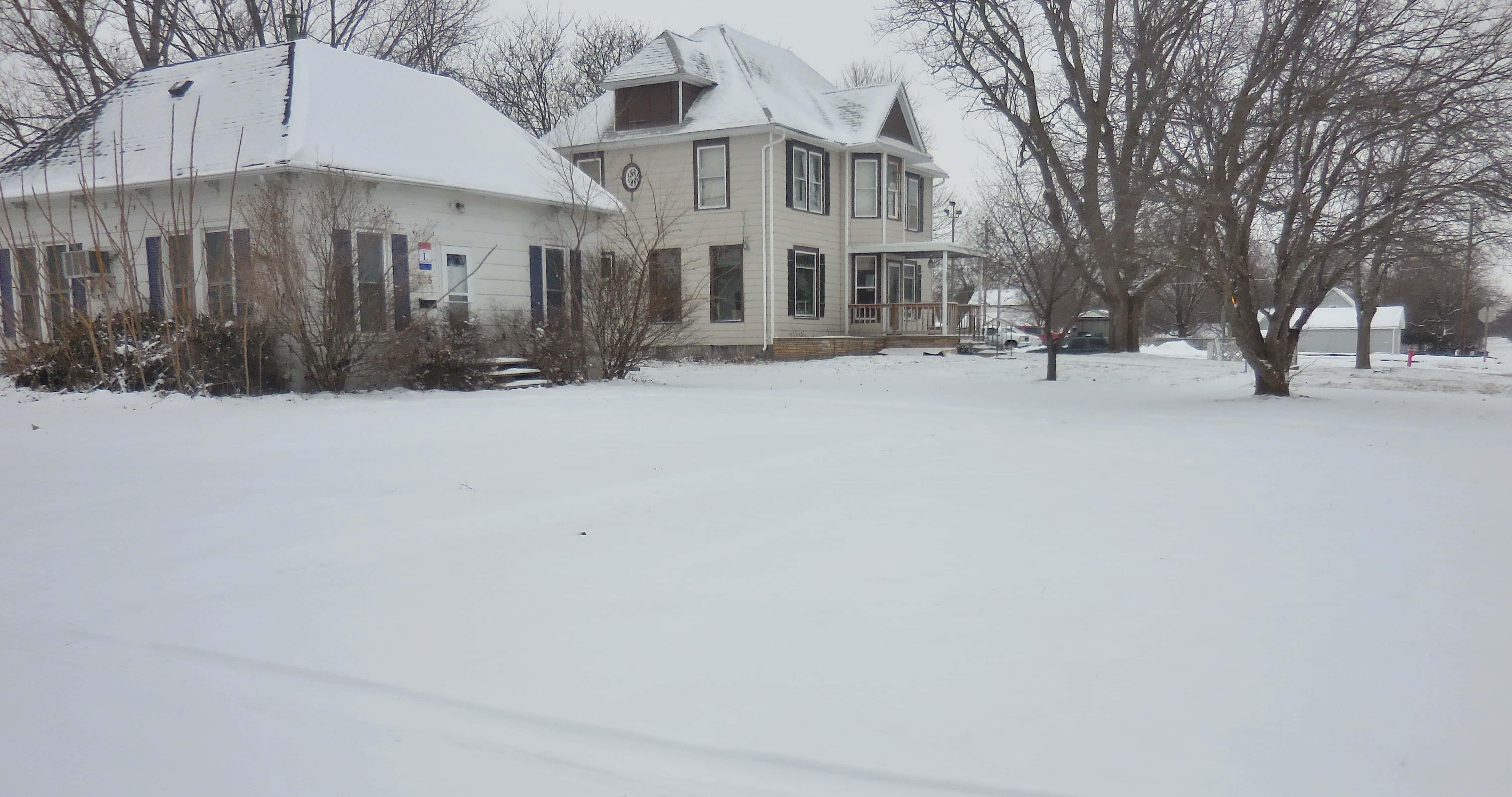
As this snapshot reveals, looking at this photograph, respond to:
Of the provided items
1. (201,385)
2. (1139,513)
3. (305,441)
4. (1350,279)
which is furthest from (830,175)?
(1139,513)

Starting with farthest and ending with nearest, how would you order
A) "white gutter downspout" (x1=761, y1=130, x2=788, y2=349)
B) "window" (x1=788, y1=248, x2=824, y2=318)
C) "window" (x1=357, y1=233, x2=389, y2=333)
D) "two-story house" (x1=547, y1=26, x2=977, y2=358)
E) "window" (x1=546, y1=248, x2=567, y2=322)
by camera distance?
"window" (x1=788, y1=248, x2=824, y2=318) → "two-story house" (x1=547, y1=26, x2=977, y2=358) → "white gutter downspout" (x1=761, y1=130, x2=788, y2=349) → "window" (x1=546, y1=248, x2=567, y2=322) → "window" (x1=357, y1=233, x2=389, y2=333)

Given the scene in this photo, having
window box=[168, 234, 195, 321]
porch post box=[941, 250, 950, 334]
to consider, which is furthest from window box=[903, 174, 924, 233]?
window box=[168, 234, 195, 321]

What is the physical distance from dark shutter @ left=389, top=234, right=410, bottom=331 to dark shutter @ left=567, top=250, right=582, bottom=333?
2.47m

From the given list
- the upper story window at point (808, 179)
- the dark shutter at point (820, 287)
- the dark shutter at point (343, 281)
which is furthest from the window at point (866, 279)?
the dark shutter at point (343, 281)

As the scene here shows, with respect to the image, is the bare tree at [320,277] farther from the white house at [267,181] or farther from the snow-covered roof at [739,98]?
the snow-covered roof at [739,98]

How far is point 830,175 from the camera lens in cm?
2533

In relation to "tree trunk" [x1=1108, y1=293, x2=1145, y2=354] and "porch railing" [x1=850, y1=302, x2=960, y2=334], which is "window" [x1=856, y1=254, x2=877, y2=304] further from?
"tree trunk" [x1=1108, y1=293, x2=1145, y2=354]

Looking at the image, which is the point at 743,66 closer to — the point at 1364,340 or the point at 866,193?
the point at 866,193

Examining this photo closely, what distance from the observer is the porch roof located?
24766 mm

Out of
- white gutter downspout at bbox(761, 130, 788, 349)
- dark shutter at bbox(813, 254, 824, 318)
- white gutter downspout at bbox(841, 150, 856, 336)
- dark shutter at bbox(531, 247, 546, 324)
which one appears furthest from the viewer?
white gutter downspout at bbox(841, 150, 856, 336)

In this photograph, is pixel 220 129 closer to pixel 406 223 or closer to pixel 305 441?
pixel 406 223

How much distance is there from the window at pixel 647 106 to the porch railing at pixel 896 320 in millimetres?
6672

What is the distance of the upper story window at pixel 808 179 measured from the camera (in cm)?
2373

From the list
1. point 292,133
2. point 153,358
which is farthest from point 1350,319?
point 153,358
